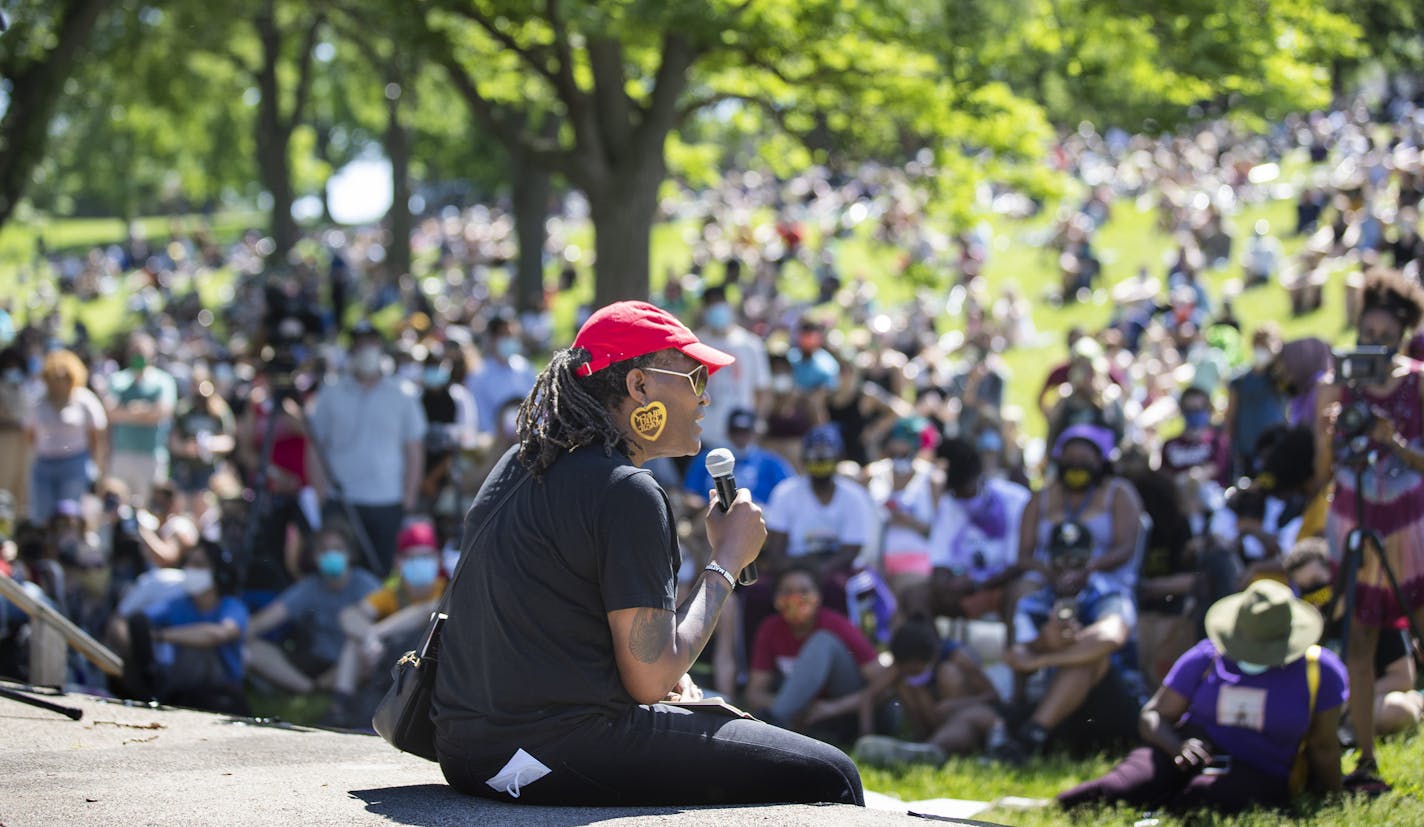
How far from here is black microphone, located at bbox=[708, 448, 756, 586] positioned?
3.92 metres

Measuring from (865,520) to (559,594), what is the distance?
6007 millimetres

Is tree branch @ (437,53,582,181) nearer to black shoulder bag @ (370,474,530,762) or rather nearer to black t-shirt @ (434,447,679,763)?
black shoulder bag @ (370,474,530,762)

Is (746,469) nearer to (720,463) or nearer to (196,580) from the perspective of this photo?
(196,580)

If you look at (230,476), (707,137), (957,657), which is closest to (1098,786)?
(957,657)

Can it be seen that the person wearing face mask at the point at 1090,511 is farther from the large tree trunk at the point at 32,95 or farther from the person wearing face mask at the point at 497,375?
the large tree trunk at the point at 32,95

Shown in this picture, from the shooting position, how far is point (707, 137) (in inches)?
2218

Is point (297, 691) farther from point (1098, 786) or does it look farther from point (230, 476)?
point (1098, 786)

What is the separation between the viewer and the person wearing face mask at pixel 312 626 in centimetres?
991

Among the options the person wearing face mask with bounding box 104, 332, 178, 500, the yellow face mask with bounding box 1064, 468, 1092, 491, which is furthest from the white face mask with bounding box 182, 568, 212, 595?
the yellow face mask with bounding box 1064, 468, 1092, 491

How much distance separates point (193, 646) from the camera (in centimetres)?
923

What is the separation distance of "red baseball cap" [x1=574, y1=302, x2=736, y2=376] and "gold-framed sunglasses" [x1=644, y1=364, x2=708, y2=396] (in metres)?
0.03

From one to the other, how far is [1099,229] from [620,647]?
27.9 metres

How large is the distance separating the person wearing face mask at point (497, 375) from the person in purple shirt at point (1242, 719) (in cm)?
714

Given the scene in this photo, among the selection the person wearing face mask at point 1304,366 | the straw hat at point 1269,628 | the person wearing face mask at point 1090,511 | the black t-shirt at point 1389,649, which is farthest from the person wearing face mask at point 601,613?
the person wearing face mask at point 1304,366
